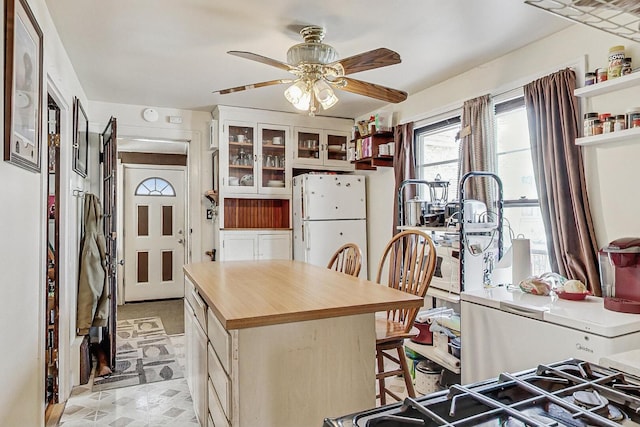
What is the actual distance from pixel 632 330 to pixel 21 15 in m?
2.64

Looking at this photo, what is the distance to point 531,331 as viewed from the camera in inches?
67.4

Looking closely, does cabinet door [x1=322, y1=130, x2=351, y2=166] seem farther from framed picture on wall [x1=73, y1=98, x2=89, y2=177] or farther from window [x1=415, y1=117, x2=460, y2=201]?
framed picture on wall [x1=73, y1=98, x2=89, y2=177]

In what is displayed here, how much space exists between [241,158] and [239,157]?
0.08ft

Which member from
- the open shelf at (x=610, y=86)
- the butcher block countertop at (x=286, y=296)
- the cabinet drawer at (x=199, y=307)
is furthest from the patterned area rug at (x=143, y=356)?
the open shelf at (x=610, y=86)

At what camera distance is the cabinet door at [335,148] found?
4.59 meters

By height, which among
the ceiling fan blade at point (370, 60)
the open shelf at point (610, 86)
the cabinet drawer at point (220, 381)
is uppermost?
the ceiling fan blade at point (370, 60)

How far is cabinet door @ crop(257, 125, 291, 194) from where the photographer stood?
4.30 metres

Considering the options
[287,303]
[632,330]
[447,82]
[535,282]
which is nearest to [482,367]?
[535,282]

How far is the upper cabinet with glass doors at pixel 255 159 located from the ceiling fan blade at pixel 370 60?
2.14 m

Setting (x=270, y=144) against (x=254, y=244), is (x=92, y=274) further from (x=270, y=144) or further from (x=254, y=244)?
(x=270, y=144)

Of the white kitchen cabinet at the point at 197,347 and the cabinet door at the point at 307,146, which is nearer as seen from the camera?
the white kitchen cabinet at the point at 197,347

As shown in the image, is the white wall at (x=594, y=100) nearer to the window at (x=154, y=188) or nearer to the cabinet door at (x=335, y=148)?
the cabinet door at (x=335, y=148)

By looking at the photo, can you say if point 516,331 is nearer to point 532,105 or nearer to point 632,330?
point 632,330

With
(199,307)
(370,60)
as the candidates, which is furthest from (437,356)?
(370,60)
